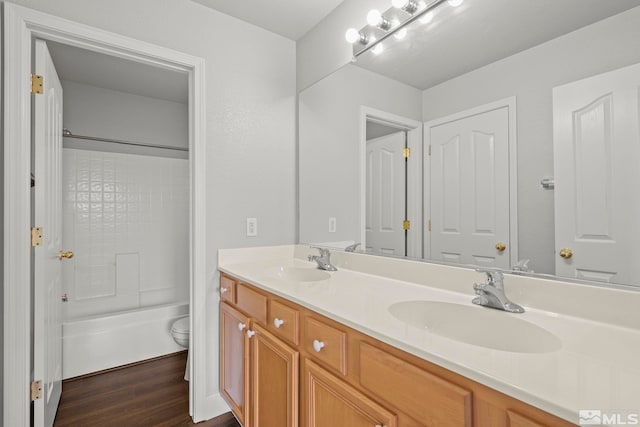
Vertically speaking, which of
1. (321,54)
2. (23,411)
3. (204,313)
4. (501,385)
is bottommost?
(23,411)

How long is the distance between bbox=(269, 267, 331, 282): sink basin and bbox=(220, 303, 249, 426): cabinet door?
0.97 feet

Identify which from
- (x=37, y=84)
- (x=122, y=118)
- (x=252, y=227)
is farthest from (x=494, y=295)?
(x=122, y=118)

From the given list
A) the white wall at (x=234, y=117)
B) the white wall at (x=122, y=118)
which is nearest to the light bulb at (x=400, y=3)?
the white wall at (x=234, y=117)

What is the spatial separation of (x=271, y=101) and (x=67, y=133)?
1723 millimetres

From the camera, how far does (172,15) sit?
5.75 ft

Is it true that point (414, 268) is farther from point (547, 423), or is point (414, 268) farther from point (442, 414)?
point (547, 423)

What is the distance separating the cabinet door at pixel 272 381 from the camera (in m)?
1.18

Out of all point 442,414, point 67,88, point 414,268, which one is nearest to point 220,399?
point 414,268

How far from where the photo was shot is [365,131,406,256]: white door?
1518 millimetres

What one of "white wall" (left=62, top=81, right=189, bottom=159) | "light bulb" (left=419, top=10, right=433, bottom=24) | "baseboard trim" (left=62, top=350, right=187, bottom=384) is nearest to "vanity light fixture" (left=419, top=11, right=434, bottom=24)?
"light bulb" (left=419, top=10, right=433, bottom=24)

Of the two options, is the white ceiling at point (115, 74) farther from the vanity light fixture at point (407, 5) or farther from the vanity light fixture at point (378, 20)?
the vanity light fixture at point (407, 5)

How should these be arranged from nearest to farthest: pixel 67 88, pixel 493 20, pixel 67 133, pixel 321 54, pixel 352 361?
pixel 352 361 < pixel 493 20 < pixel 321 54 < pixel 67 133 < pixel 67 88

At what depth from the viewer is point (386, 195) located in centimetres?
159

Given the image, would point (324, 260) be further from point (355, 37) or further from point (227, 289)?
point (355, 37)
